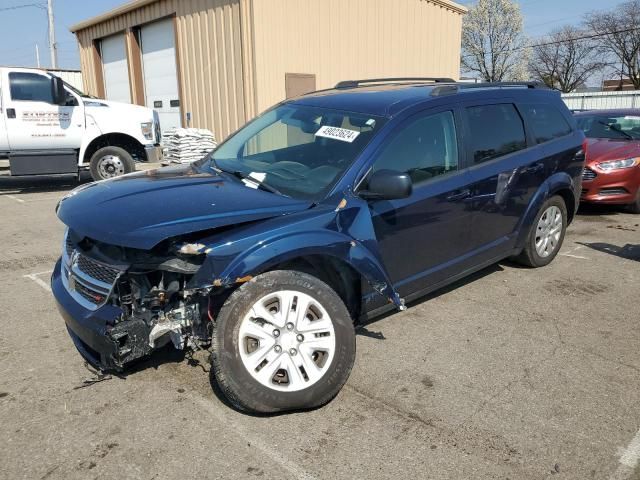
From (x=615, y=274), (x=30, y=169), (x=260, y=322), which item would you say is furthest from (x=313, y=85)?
(x=260, y=322)

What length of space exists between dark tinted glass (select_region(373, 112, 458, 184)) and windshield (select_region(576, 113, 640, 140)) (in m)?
6.02

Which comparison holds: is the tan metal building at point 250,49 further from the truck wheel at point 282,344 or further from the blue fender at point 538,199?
the truck wheel at point 282,344

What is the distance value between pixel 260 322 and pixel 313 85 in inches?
434

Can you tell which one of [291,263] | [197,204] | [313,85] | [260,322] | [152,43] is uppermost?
[152,43]

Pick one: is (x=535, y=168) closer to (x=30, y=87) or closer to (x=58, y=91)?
(x=58, y=91)

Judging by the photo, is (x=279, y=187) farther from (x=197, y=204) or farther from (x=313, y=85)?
(x=313, y=85)

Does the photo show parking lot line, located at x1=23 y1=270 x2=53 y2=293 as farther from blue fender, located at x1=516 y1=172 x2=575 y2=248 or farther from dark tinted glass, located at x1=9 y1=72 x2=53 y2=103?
dark tinted glass, located at x1=9 y1=72 x2=53 y2=103

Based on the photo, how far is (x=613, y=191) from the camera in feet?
25.8

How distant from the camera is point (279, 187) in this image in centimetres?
345

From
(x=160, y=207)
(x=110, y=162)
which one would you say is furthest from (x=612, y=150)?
(x=110, y=162)

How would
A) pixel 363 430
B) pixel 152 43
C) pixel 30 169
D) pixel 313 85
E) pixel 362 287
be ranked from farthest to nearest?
1. pixel 152 43
2. pixel 313 85
3. pixel 30 169
4. pixel 362 287
5. pixel 363 430

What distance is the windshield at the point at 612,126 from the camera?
28.3ft

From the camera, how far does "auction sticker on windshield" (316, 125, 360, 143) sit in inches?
142

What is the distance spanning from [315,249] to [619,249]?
4.72m
